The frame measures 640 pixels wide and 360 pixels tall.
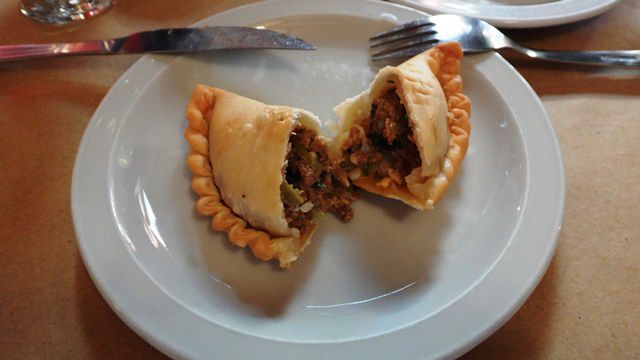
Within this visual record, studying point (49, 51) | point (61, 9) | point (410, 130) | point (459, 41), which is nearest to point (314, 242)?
point (410, 130)

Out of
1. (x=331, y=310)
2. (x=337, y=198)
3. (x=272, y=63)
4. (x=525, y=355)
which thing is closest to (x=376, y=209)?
(x=337, y=198)

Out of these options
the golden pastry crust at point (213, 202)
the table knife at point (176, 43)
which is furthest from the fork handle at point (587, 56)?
the golden pastry crust at point (213, 202)

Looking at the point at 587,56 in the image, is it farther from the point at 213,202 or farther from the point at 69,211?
the point at 69,211

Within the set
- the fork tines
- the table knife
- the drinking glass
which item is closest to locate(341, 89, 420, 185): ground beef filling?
the fork tines

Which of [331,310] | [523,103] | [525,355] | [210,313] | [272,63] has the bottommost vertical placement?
[525,355]

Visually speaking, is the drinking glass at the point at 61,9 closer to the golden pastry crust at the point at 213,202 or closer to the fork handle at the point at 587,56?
the golden pastry crust at the point at 213,202

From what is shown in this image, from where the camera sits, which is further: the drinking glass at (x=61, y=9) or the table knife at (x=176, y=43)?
the drinking glass at (x=61, y=9)

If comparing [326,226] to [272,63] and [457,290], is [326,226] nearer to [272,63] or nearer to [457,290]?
[457,290]
